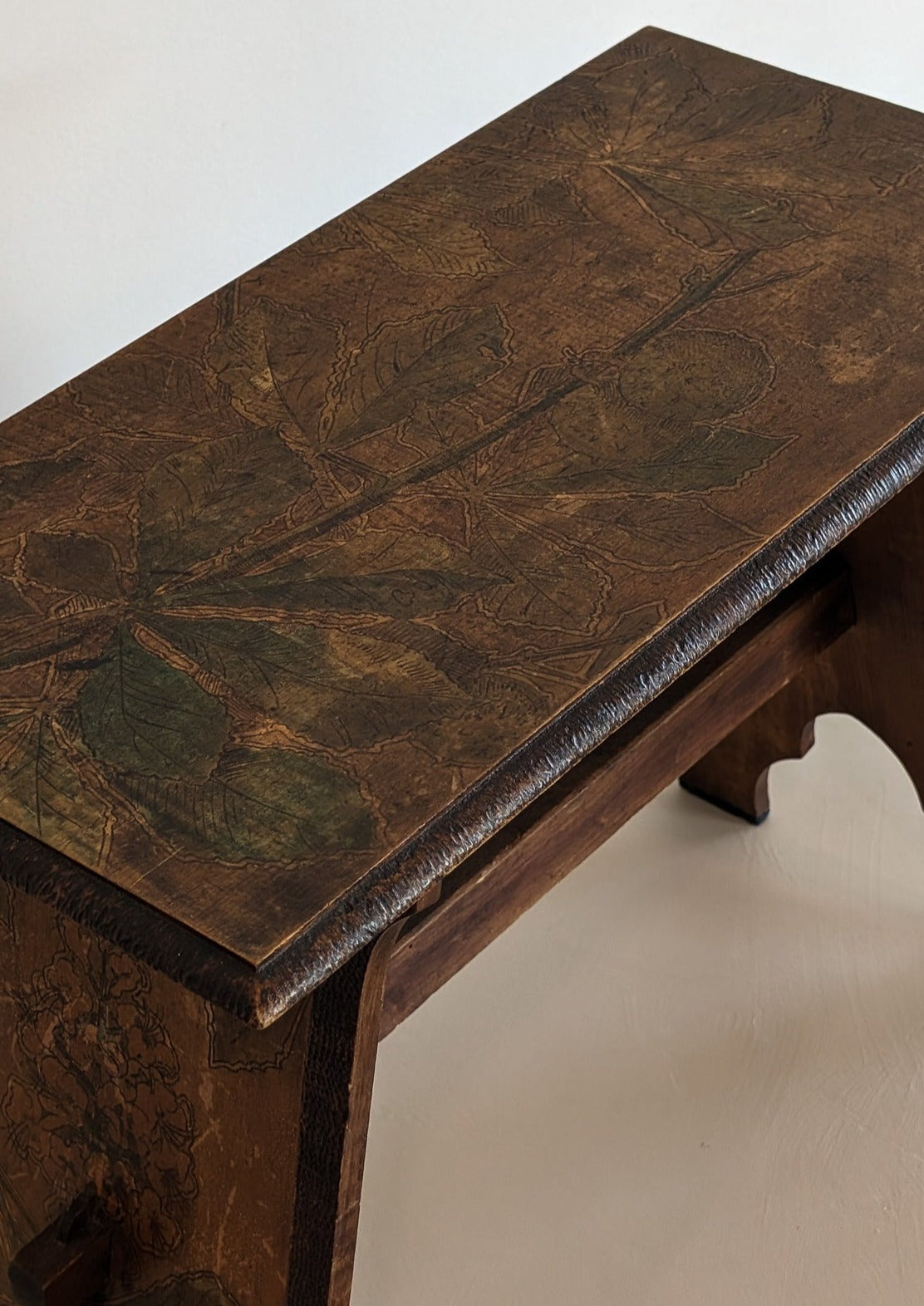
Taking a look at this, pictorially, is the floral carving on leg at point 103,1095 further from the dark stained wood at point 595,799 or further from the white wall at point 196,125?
the white wall at point 196,125

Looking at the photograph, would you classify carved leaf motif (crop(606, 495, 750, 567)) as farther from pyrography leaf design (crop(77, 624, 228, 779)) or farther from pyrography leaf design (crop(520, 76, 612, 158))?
pyrography leaf design (crop(520, 76, 612, 158))

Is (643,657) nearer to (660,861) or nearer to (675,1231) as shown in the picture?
(675,1231)

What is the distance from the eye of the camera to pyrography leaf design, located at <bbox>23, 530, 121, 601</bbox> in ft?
4.09

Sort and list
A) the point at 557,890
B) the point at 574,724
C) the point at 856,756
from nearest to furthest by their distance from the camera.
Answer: the point at 574,724 → the point at 557,890 → the point at 856,756

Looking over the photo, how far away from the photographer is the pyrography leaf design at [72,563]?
4.09ft

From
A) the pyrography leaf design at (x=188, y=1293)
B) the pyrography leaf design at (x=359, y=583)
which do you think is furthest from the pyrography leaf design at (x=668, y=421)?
the pyrography leaf design at (x=188, y=1293)

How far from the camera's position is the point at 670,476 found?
1.32 m

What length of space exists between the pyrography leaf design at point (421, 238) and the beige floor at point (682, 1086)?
789 millimetres

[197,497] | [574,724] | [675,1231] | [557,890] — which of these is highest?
[197,497]

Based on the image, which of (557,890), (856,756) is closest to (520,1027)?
(557,890)

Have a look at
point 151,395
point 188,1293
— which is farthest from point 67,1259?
point 151,395

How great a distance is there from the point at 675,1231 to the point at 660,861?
1.67 feet

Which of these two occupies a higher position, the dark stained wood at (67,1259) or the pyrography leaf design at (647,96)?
the pyrography leaf design at (647,96)

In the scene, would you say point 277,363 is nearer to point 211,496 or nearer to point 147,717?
point 211,496
